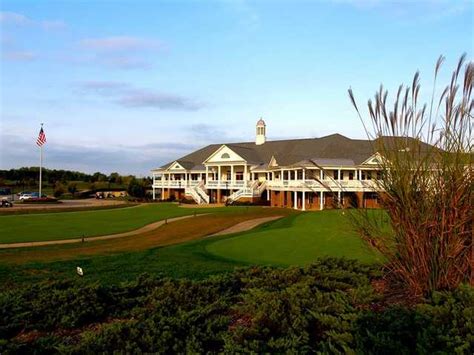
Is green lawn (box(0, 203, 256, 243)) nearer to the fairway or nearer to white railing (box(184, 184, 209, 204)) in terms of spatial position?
the fairway

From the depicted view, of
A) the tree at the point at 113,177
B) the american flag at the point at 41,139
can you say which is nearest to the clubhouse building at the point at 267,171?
the american flag at the point at 41,139

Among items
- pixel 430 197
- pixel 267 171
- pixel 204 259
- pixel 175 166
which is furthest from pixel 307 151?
pixel 430 197

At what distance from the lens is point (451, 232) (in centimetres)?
599

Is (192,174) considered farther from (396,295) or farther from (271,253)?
(396,295)

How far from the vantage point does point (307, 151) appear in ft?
163

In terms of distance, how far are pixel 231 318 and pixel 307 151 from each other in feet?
146

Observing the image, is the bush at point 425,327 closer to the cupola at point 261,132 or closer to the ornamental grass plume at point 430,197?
the ornamental grass plume at point 430,197

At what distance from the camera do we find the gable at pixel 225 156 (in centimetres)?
5219

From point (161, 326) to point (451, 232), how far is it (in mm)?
3865

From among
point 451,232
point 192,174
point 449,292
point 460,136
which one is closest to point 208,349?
point 449,292

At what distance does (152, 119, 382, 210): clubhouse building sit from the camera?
41.7 m

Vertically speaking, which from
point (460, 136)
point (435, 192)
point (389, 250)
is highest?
point (460, 136)

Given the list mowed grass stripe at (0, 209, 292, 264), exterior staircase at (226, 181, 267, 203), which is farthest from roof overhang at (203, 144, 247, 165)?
mowed grass stripe at (0, 209, 292, 264)

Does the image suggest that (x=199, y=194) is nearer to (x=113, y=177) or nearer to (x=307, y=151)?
(x=307, y=151)
